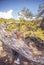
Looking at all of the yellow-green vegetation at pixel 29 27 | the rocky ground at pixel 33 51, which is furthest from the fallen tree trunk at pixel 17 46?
the yellow-green vegetation at pixel 29 27

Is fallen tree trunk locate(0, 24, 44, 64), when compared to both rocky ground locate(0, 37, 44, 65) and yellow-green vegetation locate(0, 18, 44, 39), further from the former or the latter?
yellow-green vegetation locate(0, 18, 44, 39)

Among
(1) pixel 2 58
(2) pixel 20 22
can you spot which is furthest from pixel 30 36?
(1) pixel 2 58

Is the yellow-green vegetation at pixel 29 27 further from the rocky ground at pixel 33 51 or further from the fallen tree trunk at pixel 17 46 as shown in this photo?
the fallen tree trunk at pixel 17 46

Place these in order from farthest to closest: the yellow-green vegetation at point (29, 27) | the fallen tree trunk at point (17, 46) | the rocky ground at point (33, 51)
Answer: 1. the yellow-green vegetation at point (29, 27)
2. the rocky ground at point (33, 51)
3. the fallen tree trunk at point (17, 46)

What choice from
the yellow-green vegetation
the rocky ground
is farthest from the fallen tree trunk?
the yellow-green vegetation

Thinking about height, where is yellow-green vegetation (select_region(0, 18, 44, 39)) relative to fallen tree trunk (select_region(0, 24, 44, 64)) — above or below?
above

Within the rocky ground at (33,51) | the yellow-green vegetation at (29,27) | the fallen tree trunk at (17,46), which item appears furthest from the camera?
the yellow-green vegetation at (29,27)

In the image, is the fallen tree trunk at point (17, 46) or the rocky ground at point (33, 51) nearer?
the fallen tree trunk at point (17, 46)

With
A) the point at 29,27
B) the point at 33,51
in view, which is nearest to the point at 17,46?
the point at 33,51

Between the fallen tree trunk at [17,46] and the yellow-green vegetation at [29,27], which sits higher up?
the yellow-green vegetation at [29,27]

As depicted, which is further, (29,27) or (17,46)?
(29,27)

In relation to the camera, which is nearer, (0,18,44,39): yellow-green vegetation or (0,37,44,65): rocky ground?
(0,37,44,65): rocky ground

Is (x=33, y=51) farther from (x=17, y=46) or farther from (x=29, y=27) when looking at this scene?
(x=29, y=27)

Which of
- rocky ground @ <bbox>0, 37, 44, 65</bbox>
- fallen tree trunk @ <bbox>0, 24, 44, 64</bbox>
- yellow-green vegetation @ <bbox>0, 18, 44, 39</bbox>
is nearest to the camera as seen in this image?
fallen tree trunk @ <bbox>0, 24, 44, 64</bbox>
